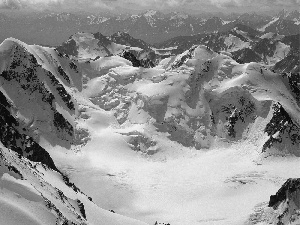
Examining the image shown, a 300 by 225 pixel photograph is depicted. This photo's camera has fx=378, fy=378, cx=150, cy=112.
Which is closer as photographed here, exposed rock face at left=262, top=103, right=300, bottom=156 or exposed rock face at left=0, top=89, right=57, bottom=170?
exposed rock face at left=0, top=89, right=57, bottom=170

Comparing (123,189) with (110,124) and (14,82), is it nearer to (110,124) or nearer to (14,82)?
(110,124)

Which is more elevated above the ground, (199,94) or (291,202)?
(199,94)

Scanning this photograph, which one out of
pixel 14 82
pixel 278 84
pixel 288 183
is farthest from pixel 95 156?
pixel 278 84

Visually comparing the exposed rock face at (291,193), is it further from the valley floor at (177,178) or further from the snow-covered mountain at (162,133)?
the valley floor at (177,178)

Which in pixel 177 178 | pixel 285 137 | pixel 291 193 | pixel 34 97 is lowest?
pixel 291 193

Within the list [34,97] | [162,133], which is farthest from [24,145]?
[162,133]

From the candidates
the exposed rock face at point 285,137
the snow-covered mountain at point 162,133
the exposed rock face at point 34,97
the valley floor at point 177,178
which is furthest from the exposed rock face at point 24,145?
the exposed rock face at point 285,137

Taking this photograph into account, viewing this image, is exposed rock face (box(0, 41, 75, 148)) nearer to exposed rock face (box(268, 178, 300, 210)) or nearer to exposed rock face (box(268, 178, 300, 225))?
exposed rock face (box(268, 178, 300, 210))

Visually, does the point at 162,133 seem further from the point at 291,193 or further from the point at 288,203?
the point at 288,203

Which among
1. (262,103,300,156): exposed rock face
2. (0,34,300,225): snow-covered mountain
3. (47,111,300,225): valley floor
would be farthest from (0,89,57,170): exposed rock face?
(262,103,300,156): exposed rock face
